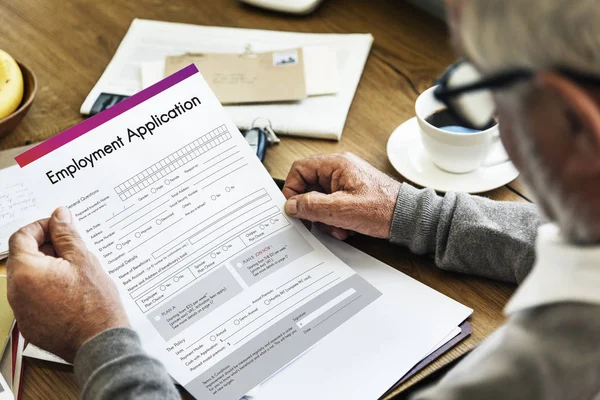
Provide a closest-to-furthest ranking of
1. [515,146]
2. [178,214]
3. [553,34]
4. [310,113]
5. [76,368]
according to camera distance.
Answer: [553,34]
[515,146]
[76,368]
[178,214]
[310,113]

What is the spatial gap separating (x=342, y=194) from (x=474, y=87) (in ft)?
1.28

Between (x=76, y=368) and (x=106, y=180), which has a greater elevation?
(x=106, y=180)

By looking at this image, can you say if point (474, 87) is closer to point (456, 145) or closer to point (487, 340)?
point (487, 340)

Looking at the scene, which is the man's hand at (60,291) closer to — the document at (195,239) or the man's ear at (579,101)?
the document at (195,239)

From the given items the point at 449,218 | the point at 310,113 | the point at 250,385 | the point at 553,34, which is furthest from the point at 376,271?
the point at 553,34

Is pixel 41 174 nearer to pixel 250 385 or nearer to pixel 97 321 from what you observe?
pixel 97 321

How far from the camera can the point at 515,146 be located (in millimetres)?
580

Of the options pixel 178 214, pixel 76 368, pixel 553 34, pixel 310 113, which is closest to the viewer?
pixel 553 34

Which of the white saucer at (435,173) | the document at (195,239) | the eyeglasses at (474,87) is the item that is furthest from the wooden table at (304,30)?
the eyeglasses at (474,87)

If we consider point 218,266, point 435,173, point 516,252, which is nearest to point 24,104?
point 218,266

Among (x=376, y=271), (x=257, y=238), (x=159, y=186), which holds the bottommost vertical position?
(x=376, y=271)

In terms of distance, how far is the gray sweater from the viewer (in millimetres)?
553

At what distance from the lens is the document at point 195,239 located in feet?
2.68

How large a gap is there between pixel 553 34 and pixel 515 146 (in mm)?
125
